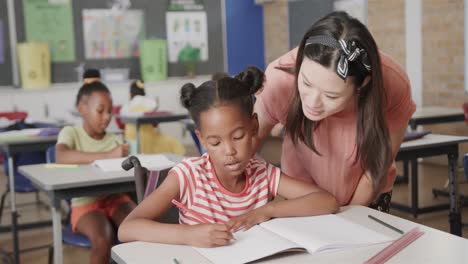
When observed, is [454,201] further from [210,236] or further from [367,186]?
[210,236]

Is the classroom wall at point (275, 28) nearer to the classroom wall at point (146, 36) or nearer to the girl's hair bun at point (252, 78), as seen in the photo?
the classroom wall at point (146, 36)

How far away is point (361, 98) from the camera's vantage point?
143cm

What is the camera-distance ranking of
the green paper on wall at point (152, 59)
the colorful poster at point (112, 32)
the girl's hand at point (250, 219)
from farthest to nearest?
the green paper on wall at point (152, 59) → the colorful poster at point (112, 32) → the girl's hand at point (250, 219)

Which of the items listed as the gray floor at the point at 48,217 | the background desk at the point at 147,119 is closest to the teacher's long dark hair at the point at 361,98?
the gray floor at the point at 48,217

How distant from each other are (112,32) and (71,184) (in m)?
5.00

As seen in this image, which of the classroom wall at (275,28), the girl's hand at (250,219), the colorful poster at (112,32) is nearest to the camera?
the girl's hand at (250,219)

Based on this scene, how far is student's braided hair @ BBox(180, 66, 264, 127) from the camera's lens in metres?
1.41

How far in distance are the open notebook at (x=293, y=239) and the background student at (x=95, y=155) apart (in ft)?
3.82

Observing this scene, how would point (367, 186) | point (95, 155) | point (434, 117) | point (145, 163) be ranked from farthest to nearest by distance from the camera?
point (434, 117) < point (95, 155) < point (145, 163) < point (367, 186)

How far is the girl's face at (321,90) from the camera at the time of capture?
4.20 feet

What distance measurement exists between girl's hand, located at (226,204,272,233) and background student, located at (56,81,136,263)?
1.10 m

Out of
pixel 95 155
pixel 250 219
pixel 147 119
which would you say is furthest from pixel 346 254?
pixel 147 119

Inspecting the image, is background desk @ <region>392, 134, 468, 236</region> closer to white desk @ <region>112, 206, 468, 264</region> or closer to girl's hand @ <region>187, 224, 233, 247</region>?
white desk @ <region>112, 206, 468, 264</region>

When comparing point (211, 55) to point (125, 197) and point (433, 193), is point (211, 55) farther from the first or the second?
point (125, 197)
